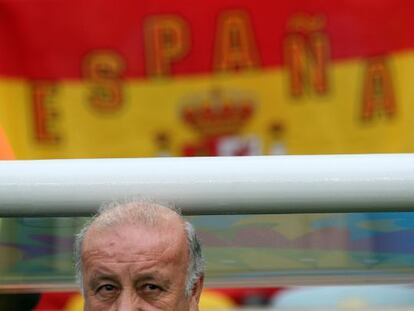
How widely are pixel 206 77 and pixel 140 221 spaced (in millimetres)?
2427

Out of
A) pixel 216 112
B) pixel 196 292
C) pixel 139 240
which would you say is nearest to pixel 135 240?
pixel 139 240

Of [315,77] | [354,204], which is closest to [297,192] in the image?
[354,204]

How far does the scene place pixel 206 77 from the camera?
3.91 metres

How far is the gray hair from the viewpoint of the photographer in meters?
1.45

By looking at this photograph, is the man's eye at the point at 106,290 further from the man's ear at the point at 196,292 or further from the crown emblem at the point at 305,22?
the crown emblem at the point at 305,22

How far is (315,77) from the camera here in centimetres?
387

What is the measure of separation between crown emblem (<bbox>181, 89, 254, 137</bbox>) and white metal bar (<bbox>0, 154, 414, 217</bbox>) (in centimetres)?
256

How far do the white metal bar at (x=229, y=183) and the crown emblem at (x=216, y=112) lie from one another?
2.56 m

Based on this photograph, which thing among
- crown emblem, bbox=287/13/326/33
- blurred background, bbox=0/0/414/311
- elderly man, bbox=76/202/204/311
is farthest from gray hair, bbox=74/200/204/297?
crown emblem, bbox=287/13/326/33

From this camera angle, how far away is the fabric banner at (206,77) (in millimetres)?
3859

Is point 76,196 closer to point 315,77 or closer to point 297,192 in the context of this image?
point 297,192

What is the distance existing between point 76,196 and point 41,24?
270 cm

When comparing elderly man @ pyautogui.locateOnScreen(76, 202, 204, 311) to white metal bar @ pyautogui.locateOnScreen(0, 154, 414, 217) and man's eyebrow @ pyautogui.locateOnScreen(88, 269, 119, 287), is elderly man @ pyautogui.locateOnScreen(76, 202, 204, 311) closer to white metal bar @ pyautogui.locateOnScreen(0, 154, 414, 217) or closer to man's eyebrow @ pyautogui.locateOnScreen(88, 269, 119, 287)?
man's eyebrow @ pyautogui.locateOnScreen(88, 269, 119, 287)

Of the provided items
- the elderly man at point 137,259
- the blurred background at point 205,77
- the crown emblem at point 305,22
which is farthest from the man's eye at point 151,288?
the crown emblem at point 305,22
